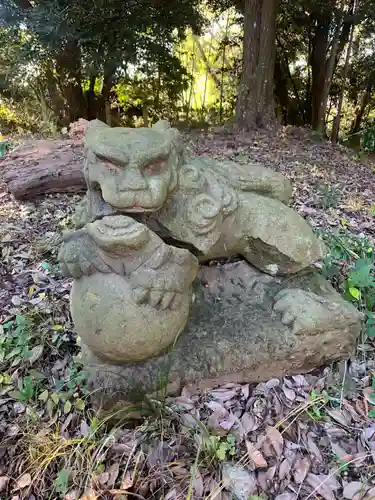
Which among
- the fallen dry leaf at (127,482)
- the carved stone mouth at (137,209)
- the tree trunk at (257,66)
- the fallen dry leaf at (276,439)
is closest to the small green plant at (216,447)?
the fallen dry leaf at (276,439)

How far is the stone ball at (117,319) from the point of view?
60.0 inches

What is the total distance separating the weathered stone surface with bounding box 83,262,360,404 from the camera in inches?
67.1

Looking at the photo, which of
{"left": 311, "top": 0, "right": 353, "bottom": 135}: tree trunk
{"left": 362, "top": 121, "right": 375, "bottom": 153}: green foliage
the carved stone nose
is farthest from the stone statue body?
{"left": 362, "top": 121, "right": 375, "bottom": 153}: green foliage

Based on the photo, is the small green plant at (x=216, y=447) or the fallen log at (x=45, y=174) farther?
the fallen log at (x=45, y=174)

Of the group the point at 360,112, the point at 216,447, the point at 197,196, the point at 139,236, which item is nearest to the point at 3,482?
the point at 216,447

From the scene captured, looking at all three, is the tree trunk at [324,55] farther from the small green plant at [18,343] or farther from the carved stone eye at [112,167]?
the carved stone eye at [112,167]

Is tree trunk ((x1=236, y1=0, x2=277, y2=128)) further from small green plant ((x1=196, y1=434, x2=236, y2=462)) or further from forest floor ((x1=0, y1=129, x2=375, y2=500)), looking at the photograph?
small green plant ((x1=196, y1=434, x2=236, y2=462))

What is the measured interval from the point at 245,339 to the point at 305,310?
26 cm

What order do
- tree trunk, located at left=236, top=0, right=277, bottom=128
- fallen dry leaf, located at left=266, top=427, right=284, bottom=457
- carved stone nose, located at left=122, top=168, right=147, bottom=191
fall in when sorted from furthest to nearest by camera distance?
tree trunk, located at left=236, top=0, right=277, bottom=128
fallen dry leaf, located at left=266, top=427, right=284, bottom=457
carved stone nose, located at left=122, top=168, right=147, bottom=191

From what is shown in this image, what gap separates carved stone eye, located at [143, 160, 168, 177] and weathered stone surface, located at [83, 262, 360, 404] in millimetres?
634

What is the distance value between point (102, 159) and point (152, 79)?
602cm

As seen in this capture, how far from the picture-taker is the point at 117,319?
59.8 inches

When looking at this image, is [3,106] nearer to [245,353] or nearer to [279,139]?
[279,139]

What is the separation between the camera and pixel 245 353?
1812 millimetres
